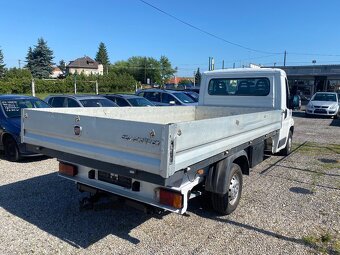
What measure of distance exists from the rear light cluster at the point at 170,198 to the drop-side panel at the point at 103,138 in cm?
45

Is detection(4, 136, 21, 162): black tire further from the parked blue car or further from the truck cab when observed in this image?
the truck cab

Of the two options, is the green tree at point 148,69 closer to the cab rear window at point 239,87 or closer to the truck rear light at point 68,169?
the cab rear window at point 239,87

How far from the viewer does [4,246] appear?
359cm

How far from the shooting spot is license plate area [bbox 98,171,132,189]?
357 centimetres

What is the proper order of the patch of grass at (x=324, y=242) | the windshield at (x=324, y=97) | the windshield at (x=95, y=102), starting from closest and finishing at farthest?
the patch of grass at (x=324, y=242) < the windshield at (x=95, y=102) < the windshield at (x=324, y=97)

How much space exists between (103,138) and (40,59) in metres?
69.1

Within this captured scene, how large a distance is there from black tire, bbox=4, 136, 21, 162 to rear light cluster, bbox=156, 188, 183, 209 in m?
5.20

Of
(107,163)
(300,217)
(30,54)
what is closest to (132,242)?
(107,163)

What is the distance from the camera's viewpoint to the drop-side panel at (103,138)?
292cm

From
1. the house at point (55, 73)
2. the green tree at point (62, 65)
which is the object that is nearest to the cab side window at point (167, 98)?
the house at point (55, 73)

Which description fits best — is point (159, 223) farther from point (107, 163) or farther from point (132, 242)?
point (107, 163)

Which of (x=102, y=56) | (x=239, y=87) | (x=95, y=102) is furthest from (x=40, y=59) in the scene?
(x=239, y=87)

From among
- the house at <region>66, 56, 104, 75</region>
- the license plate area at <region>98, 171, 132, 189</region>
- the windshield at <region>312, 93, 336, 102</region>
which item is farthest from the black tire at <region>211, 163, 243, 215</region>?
the house at <region>66, 56, 104, 75</region>

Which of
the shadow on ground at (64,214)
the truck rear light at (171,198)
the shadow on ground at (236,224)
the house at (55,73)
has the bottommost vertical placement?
the shadow on ground at (64,214)
